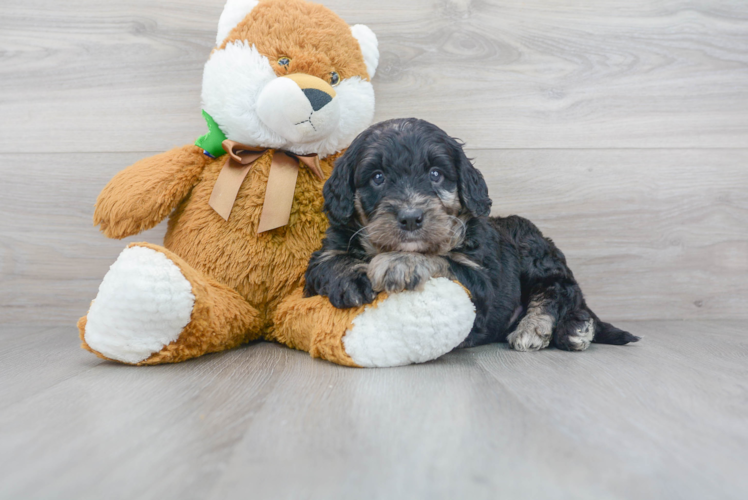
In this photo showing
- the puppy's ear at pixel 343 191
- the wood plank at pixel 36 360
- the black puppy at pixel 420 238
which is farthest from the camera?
the puppy's ear at pixel 343 191

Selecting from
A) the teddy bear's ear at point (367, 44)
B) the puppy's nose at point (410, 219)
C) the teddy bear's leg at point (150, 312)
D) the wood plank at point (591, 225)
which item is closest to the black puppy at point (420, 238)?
the puppy's nose at point (410, 219)

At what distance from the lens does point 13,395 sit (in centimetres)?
134

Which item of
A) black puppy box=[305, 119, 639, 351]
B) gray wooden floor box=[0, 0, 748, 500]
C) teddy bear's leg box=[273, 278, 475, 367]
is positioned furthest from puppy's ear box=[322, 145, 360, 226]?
gray wooden floor box=[0, 0, 748, 500]

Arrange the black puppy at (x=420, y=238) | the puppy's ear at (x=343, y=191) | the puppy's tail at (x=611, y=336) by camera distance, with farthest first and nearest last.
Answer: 1. the puppy's tail at (x=611, y=336)
2. the puppy's ear at (x=343, y=191)
3. the black puppy at (x=420, y=238)

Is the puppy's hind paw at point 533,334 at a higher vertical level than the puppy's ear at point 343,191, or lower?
lower

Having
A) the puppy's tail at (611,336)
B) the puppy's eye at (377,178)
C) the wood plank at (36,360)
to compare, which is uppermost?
the puppy's eye at (377,178)

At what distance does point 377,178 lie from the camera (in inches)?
63.1

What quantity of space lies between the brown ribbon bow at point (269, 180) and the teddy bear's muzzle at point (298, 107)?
98 mm

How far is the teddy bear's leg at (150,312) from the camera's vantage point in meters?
1.47

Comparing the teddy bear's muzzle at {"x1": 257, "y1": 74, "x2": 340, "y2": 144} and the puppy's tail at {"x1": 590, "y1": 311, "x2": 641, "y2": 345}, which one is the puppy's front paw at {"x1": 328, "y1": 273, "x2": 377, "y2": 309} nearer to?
the teddy bear's muzzle at {"x1": 257, "y1": 74, "x2": 340, "y2": 144}

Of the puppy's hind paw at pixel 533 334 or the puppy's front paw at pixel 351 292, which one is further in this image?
the puppy's hind paw at pixel 533 334

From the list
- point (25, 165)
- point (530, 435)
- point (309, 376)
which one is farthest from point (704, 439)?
point (25, 165)

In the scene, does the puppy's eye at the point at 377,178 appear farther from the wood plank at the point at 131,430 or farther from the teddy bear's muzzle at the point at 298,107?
the wood plank at the point at 131,430

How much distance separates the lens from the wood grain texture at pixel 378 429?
2.81 feet
